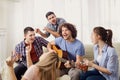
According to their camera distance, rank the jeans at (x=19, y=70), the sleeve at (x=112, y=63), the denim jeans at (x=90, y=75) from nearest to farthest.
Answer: the sleeve at (x=112, y=63), the denim jeans at (x=90, y=75), the jeans at (x=19, y=70)

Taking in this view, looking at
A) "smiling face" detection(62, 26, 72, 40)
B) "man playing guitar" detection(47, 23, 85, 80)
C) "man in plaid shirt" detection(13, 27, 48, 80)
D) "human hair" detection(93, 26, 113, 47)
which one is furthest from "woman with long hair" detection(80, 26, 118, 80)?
"man in plaid shirt" detection(13, 27, 48, 80)

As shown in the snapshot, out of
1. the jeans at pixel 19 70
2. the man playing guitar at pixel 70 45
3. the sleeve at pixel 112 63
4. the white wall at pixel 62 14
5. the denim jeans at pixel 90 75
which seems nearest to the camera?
the sleeve at pixel 112 63

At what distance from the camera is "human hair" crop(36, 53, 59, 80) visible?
3.72 ft

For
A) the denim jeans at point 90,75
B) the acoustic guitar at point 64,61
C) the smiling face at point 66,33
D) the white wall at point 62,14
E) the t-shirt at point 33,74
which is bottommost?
the denim jeans at point 90,75

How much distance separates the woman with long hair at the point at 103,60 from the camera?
268cm

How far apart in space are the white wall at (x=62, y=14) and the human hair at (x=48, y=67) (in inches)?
122

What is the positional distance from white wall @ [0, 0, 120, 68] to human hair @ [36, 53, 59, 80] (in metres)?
3.11

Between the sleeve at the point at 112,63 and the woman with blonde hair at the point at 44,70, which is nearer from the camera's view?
the woman with blonde hair at the point at 44,70

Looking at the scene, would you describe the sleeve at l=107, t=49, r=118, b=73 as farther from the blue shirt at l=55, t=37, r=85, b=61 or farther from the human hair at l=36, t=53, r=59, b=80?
the human hair at l=36, t=53, r=59, b=80

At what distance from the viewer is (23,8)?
472cm

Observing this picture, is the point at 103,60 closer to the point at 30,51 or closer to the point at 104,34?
the point at 104,34

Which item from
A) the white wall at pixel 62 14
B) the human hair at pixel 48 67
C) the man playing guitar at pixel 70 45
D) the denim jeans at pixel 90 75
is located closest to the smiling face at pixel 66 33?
the man playing guitar at pixel 70 45

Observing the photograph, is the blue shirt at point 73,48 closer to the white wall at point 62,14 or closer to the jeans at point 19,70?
the jeans at point 19,70

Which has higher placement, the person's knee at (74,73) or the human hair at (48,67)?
the human hair at (48,67)
